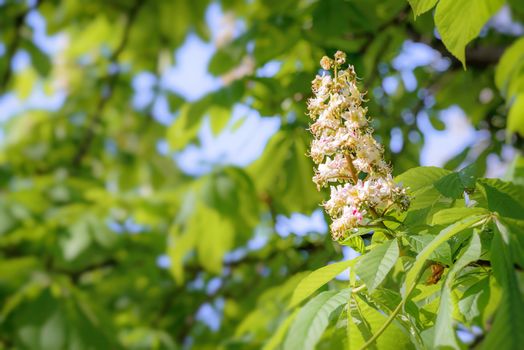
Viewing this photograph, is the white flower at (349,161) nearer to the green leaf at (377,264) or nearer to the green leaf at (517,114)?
the green leaf at (377,264)

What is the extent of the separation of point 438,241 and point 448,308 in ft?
0.25

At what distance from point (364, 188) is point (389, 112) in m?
1.52

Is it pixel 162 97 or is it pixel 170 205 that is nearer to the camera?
pixel 170 205

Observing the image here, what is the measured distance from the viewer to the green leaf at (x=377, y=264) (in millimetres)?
787

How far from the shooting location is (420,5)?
3.20 feet

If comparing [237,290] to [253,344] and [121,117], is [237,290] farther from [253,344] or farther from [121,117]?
[121,117]

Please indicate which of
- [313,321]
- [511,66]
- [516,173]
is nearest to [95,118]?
[511,66]

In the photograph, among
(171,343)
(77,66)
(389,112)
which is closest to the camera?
(389,112)

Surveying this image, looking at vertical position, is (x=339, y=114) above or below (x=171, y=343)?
above

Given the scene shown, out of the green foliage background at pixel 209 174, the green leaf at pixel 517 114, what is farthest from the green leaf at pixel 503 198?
the green leaf at pixel 517 114

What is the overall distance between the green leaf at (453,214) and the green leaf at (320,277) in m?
0.13

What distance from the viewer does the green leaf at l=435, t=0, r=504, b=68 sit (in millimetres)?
948

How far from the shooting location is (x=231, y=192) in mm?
2406

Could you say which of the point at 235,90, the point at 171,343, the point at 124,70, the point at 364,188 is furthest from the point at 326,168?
the point at 124,70
